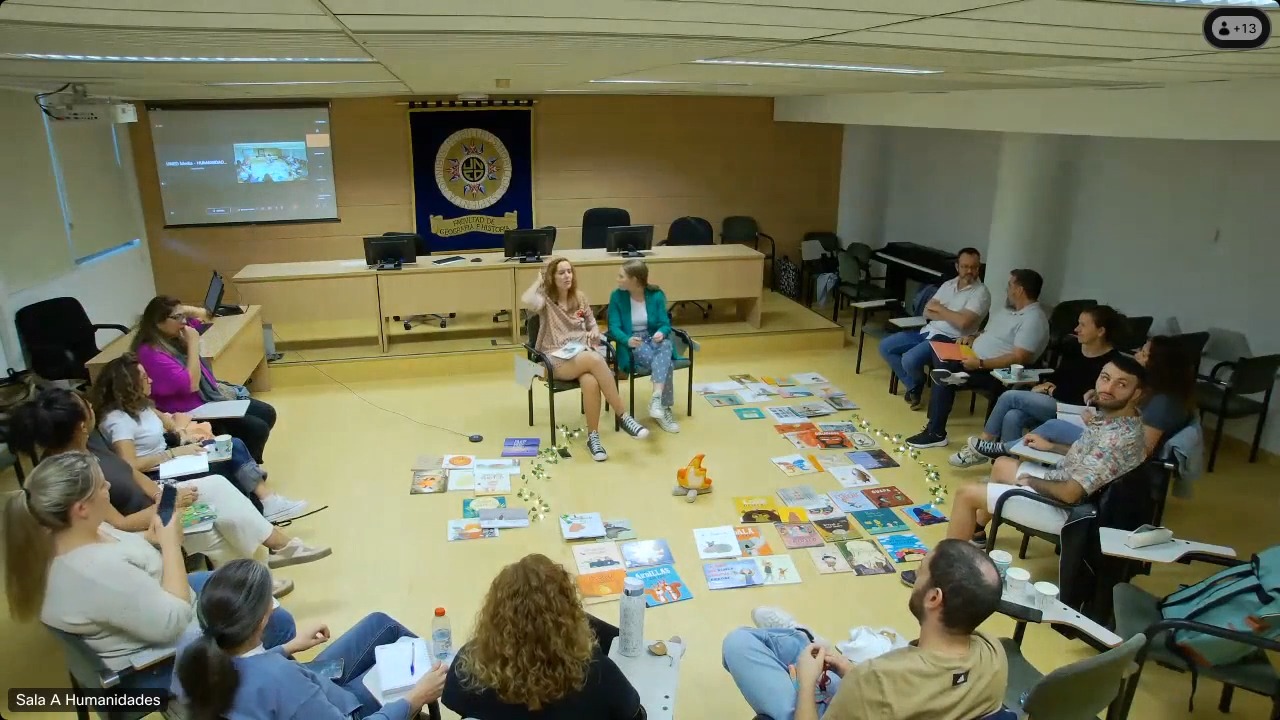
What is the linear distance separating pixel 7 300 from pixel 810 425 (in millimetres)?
5536

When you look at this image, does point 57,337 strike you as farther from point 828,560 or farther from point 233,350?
point 828,560

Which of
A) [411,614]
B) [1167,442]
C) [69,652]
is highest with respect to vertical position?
[1167,442]

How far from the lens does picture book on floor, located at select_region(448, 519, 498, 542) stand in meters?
4.06

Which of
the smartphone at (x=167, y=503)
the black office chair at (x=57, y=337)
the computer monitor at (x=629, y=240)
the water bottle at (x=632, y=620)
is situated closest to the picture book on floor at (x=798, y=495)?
the water bottle at (x=632, y=620)

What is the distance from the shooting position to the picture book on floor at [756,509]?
4.25 metres

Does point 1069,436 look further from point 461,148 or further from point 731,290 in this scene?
point 461,148

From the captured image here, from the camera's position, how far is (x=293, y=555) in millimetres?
3697

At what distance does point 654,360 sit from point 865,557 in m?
2.07

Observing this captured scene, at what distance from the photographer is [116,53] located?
251 cm

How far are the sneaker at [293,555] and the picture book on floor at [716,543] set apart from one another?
185cm

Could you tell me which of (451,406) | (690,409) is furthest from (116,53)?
(690,409)

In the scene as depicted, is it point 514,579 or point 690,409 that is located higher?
point 514,579

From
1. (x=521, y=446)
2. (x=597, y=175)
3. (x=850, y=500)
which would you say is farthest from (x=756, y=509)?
(x=597, y=175)

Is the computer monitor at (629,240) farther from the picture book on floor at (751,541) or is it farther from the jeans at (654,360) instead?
the picture book on floor at (751,541)
